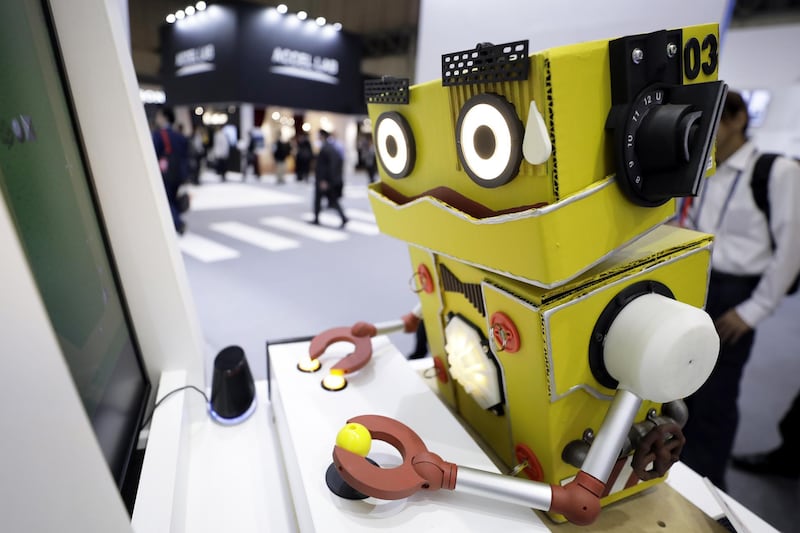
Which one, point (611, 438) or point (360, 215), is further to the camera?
point (360, 215)

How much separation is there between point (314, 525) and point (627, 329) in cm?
45

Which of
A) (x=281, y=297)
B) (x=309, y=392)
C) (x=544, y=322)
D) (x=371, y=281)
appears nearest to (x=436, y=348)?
(x=309, y=392)

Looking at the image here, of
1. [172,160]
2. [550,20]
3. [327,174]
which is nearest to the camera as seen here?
[550,20]

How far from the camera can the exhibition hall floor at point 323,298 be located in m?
1.64

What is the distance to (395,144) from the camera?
2.31 ft

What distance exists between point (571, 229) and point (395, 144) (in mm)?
320

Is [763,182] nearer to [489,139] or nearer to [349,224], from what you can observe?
[489,139]

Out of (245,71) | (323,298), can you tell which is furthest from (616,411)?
(245,71)

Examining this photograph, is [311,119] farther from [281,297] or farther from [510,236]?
[510,236]

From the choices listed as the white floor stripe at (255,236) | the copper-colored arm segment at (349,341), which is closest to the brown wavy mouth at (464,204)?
the copper-colored arm segment at (349,341)

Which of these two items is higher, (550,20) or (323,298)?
(550,20)

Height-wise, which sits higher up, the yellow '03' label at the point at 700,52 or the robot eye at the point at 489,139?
the yellow '03' label at the point at 700,52

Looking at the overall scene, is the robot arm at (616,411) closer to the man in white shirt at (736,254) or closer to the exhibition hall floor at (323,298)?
the man in white shirt at (736,254)

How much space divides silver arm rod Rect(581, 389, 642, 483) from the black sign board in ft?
11.7
